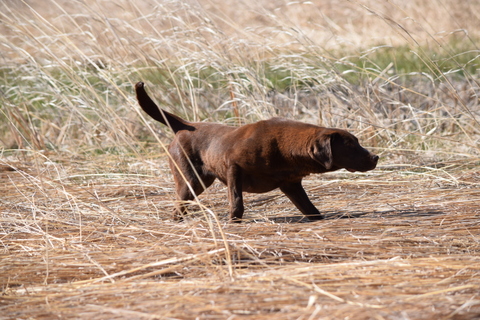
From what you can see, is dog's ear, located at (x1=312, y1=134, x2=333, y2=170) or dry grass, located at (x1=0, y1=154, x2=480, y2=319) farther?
dog's ear, located at (x1=312, y1=134, x2=333, y2=170)

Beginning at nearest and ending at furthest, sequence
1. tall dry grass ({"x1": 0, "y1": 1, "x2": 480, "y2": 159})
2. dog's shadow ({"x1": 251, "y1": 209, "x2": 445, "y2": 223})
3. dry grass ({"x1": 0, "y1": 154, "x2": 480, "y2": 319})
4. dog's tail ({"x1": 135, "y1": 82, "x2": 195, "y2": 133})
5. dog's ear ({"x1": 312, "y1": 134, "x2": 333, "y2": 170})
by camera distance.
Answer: dry grass ({"x1": 0, "y1": 154, "x2": 480, "y2": 319}), dog's ear ({"x1": 312, "y1": 134, "x2": 333, "y2": 170}), dog's shadow ({"x1": 251, "y1": 209, "x2": 445, "y2": 223}), dog's tail ({"x1": 135, "y1": 82, "x2": 195, "y2": 133}), tall dry grass ({"x1": 0, "y1": 1, "x2": 480, "y2": 159})

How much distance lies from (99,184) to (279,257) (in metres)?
2.51

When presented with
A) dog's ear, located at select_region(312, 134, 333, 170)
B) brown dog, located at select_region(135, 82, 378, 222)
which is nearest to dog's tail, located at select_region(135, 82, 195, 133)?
brown dog, located at select_region(135, 82, 378, 222)

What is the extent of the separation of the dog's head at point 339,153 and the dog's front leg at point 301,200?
0.28 metres

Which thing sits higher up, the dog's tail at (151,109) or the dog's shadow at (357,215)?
the dog's tail at (151,109)

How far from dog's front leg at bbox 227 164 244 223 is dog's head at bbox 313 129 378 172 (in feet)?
1.57

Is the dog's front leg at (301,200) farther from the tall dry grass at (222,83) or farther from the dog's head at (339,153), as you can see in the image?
the tall dry grass at (222,83)

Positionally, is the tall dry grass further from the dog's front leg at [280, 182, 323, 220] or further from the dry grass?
the dog's front leg at [280, 182, 323, 220]

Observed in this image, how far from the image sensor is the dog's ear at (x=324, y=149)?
349cm

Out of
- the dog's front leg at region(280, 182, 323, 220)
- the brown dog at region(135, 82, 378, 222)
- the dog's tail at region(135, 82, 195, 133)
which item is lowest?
the dog's front leg at region(280, 182, 323, 220)

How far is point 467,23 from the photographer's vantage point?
38.4ft

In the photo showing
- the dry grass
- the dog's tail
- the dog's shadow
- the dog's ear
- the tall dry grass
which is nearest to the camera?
the dry grass

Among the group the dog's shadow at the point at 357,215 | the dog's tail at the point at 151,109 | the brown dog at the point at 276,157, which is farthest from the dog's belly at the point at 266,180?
the dog's tail at the point at 151,109

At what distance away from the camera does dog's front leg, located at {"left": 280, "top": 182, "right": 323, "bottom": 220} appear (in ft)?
12.3
